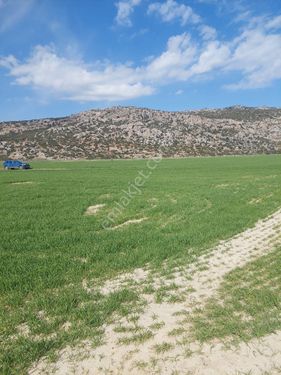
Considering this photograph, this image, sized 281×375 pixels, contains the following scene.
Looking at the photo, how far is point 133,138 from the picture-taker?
548ft

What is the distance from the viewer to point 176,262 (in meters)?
11.0

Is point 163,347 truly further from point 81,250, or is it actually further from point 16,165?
point 16,165

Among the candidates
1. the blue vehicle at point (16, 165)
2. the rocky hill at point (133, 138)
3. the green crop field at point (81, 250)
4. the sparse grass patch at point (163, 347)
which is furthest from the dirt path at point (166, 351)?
the rocky hill at point (133, 138)

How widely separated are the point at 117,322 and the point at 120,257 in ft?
13.7

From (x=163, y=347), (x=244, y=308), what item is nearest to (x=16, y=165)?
(x=244, y=308)

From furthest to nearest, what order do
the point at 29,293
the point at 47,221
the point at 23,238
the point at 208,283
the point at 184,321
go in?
the point at 47,221, the point at 23,238, the point at 208,283, the point at 29,293, the point at 184,321

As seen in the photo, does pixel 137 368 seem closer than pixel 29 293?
Yes

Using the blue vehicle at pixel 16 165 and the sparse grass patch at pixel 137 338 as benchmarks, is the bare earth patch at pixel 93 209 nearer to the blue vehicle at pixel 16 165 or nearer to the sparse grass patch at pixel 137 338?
the sparse grass patch at pixel 137 338

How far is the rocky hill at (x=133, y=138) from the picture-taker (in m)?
143

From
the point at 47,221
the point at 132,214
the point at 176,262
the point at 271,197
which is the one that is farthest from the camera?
the point at 271,197

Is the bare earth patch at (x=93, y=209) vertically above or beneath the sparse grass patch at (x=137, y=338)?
beneath

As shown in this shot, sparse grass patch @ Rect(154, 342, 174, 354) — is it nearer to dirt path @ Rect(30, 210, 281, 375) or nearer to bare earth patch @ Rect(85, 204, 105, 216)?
dirt path @ Rect(30, 210, 281, 375)

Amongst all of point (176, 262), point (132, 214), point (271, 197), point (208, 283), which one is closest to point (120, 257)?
point (176, 262)

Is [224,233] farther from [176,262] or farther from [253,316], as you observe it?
[253,316]
